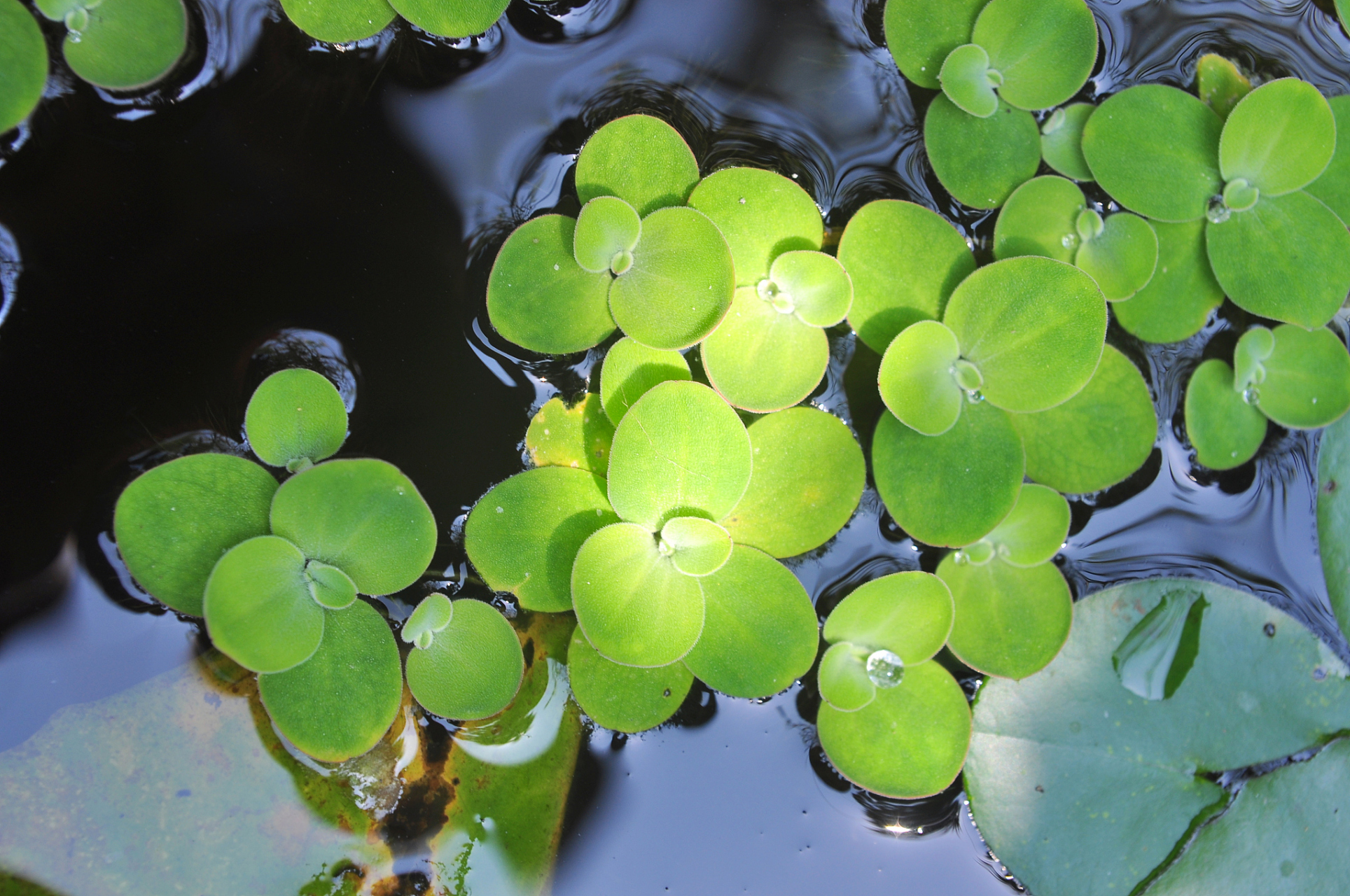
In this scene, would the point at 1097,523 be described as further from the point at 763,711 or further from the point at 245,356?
the point at 245,356

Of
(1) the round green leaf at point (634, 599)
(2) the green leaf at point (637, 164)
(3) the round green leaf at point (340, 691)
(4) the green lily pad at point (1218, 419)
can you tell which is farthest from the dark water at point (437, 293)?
(1) the round green leaf at point (634, 599)

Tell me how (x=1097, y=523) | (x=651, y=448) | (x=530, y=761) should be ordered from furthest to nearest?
(x=1097, y=523)
(x=530, y=761)
(x=651, y=448)

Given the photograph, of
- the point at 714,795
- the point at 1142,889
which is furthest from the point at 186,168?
the point at 1142,889

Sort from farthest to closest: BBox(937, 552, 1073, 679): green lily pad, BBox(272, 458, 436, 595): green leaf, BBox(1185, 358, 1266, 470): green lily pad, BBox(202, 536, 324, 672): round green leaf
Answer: BBox(1185, 358, 1266, 470): green lily pad → BBox(937, 552, 1073, 679): green lily pad → BBox(272, 458, 436, 595): green leaf → BBox(202, 536, 324, 672): round green leaf

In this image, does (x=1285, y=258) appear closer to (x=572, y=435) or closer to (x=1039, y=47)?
(x=1039, y=47)

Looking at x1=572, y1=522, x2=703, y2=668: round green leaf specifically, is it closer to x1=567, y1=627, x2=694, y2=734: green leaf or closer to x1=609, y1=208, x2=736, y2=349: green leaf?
x1=567, y1=627, x2=694, y2=734: green leaf

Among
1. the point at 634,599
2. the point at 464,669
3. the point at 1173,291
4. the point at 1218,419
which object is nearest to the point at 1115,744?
the point at 1218,419

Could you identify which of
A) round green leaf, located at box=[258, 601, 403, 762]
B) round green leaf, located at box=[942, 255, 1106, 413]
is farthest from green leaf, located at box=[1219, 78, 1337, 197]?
round green leaf, located at box=[258, 601, 403, 762]
